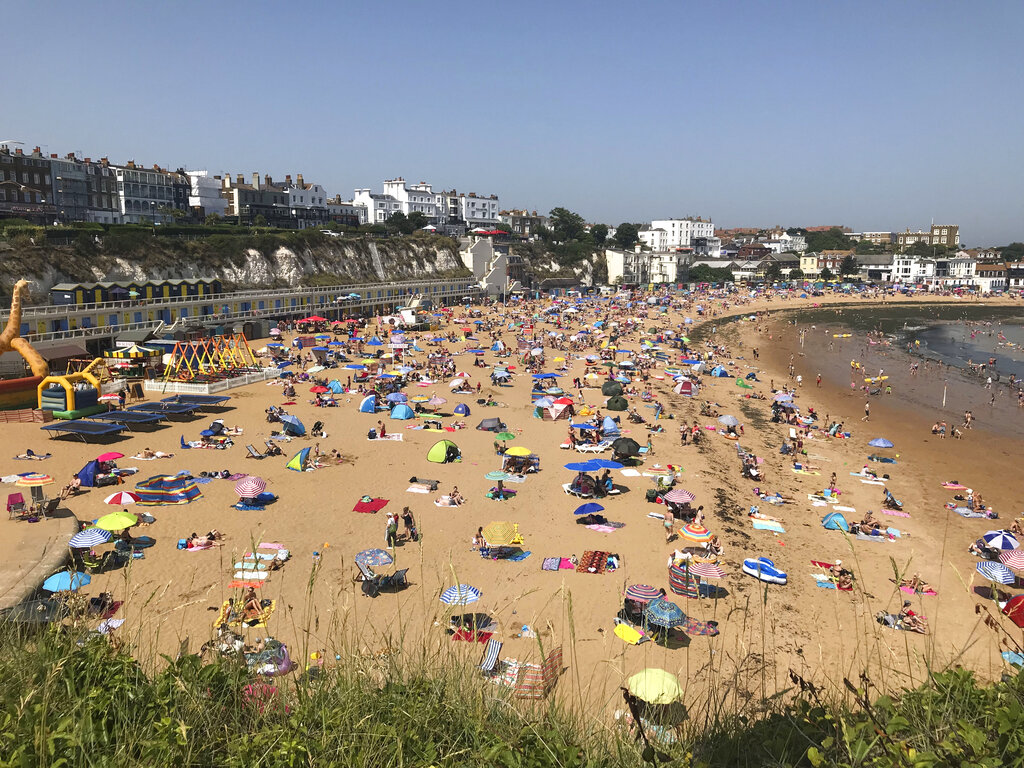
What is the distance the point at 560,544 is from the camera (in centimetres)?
1416

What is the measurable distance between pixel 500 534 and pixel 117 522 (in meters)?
7.46

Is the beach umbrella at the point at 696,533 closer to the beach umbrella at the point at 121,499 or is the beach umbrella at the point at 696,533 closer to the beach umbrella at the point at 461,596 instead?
the beach umbrella at the point at 461,596

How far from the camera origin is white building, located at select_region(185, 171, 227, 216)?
Result: 245ft

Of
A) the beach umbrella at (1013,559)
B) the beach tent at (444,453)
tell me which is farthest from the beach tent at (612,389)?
the beach umbrella at (1013,559)

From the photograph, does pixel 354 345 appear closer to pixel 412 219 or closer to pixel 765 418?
pixel 765 418

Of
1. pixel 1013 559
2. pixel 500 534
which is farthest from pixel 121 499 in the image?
pixel 1013 559

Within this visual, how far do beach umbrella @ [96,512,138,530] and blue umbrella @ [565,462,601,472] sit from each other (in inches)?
402

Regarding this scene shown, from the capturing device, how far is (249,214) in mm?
77000

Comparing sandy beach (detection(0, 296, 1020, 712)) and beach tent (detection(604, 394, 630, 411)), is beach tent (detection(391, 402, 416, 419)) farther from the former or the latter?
beach tent (detection(604, 394, 630, 411))

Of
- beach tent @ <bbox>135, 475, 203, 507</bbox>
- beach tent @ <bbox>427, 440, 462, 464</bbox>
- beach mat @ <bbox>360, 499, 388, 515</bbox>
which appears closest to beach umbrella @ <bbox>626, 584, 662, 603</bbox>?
beach mat @ <bbox>360, 499, 388, 515</bbox>

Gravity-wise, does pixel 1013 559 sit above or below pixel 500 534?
below

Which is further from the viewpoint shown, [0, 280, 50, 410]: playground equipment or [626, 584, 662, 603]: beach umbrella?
[0, 280, 50, 410]: playground equipment

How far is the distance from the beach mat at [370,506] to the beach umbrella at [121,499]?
4874 millimetres

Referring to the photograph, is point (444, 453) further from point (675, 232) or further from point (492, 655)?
point (675, 232)
